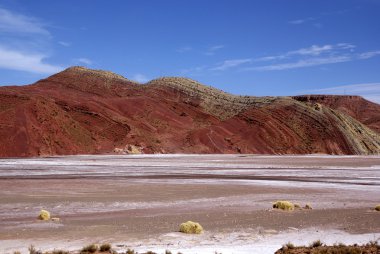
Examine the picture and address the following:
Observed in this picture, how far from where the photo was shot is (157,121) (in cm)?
10244

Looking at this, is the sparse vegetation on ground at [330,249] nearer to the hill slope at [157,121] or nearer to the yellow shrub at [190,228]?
the yellow shrub at [190,228]

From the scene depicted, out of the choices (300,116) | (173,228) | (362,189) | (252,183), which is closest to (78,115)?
(300,116)

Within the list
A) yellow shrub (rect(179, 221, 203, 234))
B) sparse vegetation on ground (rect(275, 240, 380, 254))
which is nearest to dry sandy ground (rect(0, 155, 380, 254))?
yellow shrub (rect(179, 221, 203, 234))

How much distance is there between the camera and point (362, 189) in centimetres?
2772

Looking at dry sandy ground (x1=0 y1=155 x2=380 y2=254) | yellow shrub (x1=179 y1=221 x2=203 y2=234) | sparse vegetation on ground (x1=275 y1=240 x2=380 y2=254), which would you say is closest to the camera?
sparse vegetation on ground (x1=275 y1=240 x2=380 y2=254)

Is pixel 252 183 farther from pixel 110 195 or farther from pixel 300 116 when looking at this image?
pixel 300 116

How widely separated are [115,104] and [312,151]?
41.0 m

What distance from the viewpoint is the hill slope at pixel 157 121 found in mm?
79812

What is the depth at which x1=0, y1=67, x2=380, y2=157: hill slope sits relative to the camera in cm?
7981

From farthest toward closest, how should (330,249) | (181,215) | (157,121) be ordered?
(157,121)
(181,215)
(330,249)

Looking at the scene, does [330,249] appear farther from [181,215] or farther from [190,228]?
[181,215]

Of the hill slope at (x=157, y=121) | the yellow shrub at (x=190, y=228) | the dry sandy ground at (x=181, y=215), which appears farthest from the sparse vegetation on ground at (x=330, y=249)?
the hill slope at (x=157, y=121)

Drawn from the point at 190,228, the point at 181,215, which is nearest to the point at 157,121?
the point at 181,215

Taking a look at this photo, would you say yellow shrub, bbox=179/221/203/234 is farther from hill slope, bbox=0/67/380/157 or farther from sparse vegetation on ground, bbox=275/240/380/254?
hill slope, bbox=0/67/380/157
